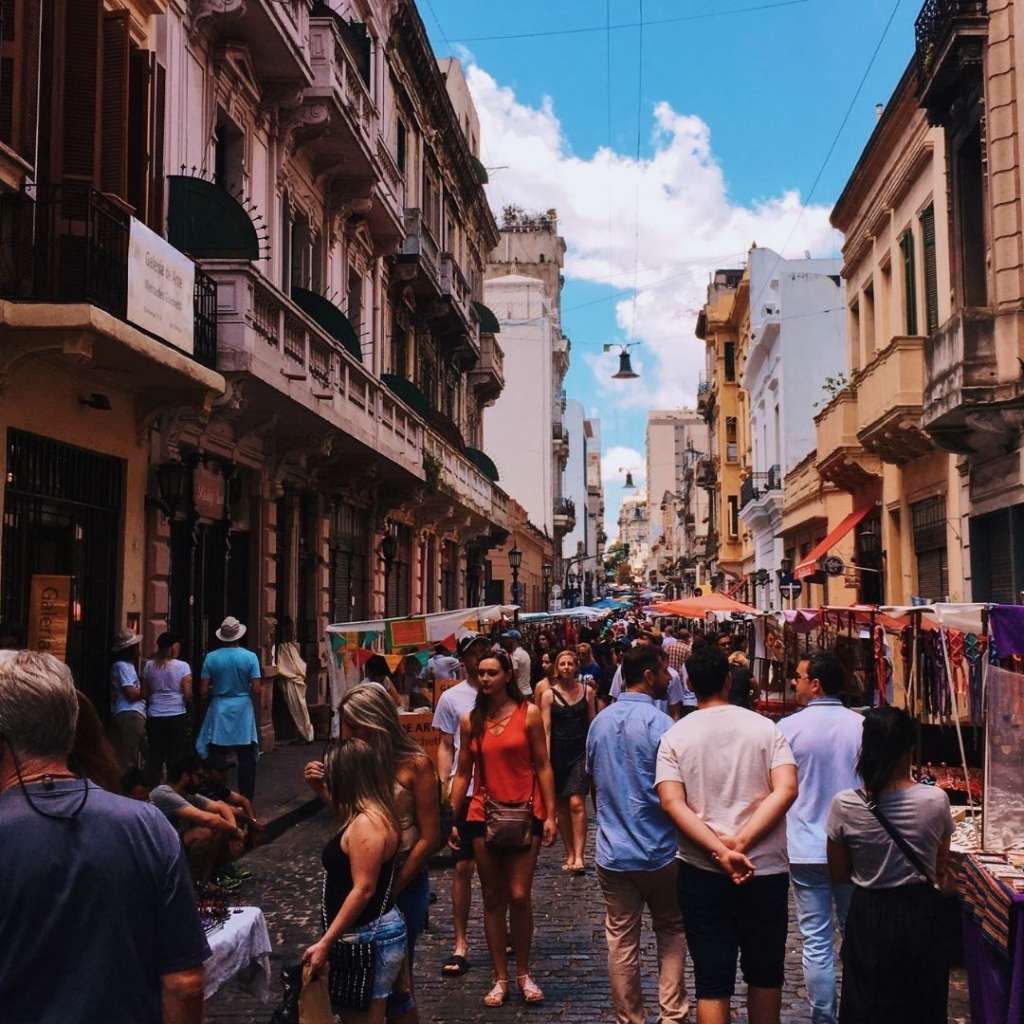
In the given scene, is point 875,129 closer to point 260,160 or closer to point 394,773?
point 260,160

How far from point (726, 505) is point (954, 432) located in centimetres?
4035

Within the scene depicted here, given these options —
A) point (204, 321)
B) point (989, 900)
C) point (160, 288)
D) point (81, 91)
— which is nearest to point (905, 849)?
point (989, 900)

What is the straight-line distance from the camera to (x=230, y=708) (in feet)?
37.6

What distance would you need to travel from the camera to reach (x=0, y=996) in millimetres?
2598

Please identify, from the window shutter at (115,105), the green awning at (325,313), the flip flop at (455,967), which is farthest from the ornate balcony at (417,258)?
the flip flop at (455,967)

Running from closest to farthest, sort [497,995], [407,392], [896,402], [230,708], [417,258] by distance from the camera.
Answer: [497,995] < [230,708] < [896,402] < [407,392] < [417,258]

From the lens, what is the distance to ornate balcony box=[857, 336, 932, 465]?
18297 millimetres

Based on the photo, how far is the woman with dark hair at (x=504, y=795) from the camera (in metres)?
6.45

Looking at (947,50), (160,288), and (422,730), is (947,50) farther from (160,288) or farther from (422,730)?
(422,730)

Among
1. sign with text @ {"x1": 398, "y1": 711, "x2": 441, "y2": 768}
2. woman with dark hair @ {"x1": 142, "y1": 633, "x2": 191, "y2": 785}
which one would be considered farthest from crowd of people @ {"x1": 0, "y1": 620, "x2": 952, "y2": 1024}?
woman with dark hair @ {"x1": 142, "y1": 633, "x2": 191, "y2": 785}

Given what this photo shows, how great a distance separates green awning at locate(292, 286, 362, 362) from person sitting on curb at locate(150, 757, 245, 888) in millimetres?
11757

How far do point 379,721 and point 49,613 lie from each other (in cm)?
754

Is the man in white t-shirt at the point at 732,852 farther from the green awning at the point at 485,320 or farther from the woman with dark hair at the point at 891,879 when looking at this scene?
the green awning at the point at 485,320

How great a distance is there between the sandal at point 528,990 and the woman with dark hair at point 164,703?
6443mm
